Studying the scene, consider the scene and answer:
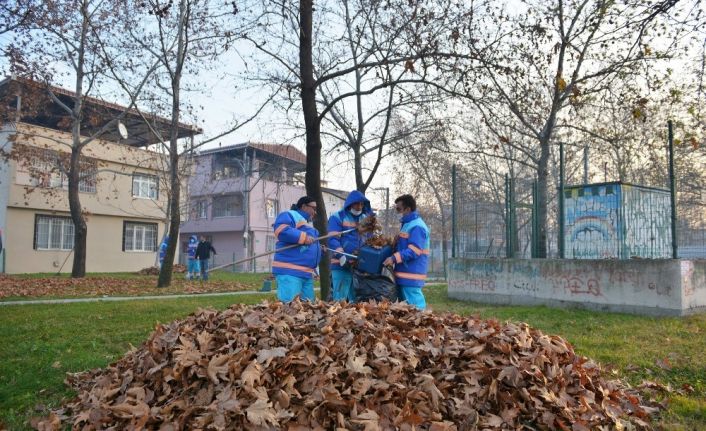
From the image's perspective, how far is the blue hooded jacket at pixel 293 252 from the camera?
5.94m

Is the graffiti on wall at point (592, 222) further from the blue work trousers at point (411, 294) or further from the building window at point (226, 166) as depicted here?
the building window at point (226, 166)

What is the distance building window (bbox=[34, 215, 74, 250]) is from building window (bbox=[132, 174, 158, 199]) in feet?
13.9

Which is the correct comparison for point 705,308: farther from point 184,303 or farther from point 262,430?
point 184,303

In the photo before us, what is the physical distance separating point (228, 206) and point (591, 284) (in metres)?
38.2

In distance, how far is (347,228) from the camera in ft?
20.4

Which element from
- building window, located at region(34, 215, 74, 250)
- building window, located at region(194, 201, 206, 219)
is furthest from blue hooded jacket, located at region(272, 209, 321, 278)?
building window, located at region(194, 201, 206, 219)

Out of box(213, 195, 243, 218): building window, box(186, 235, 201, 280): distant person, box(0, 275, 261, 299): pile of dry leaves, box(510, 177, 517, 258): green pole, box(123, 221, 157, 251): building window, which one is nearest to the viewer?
box(510, 177, 517, 258): green pole

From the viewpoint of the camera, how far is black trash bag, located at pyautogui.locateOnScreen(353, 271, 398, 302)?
5.66m

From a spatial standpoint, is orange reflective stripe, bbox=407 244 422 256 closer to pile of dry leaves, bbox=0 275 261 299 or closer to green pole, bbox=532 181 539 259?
green pole, bbox=532 181 539 259

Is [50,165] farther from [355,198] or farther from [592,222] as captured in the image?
[592,222]

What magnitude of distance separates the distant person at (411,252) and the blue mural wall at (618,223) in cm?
556

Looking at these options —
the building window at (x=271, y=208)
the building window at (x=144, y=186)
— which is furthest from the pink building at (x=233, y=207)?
the building window at (x=144, y=186)

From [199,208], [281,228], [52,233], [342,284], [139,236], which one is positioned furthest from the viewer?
[199,208]

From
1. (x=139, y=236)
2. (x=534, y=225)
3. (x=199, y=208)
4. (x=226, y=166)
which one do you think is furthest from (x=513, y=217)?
(x=226, y=166)
